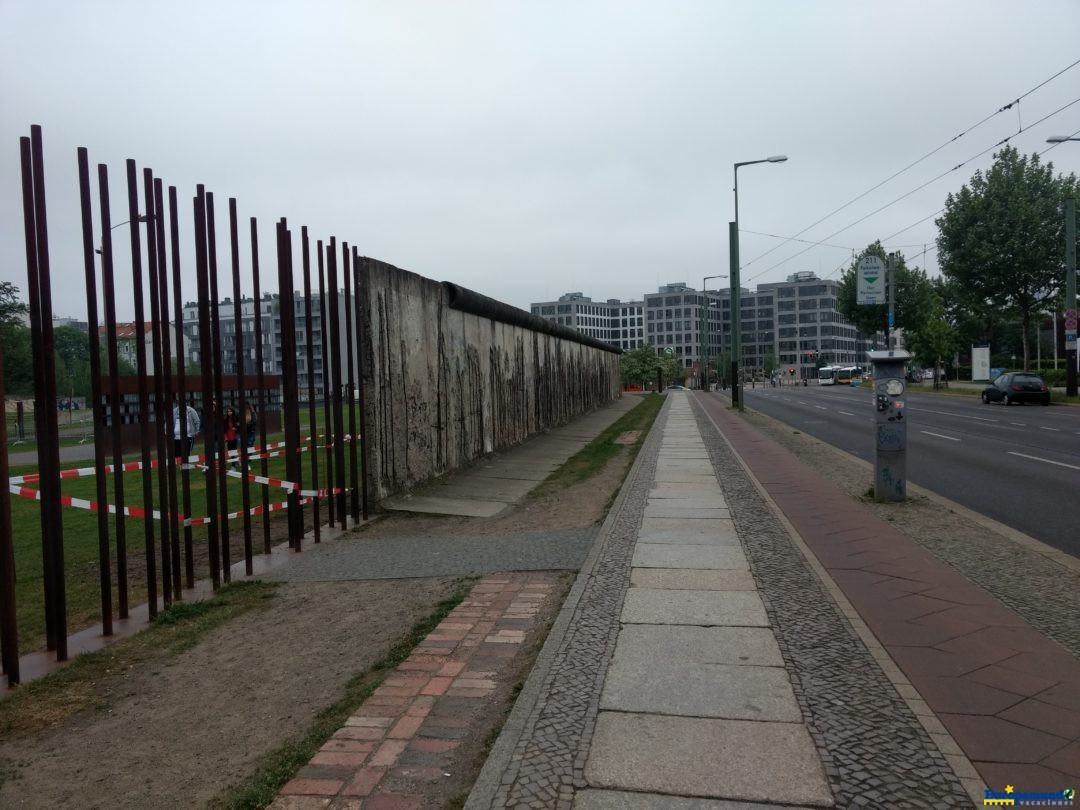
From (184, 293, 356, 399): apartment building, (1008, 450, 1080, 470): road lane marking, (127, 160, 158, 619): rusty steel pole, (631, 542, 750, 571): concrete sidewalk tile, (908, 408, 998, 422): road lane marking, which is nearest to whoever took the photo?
(127, 160, 158, 619): rusty steel pole

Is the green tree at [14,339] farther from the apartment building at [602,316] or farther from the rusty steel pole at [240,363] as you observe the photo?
the apartment building at [602,316]

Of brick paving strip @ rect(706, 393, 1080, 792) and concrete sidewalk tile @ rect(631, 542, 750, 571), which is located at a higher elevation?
concrete sidewalk tile @ rect(631, 542, 750, 571)


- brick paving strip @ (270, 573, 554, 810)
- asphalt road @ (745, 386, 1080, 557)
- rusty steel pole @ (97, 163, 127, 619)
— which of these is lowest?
asphalt road @ (745, 386, 1080, 557)

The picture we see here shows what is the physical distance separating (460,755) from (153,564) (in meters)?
3.39

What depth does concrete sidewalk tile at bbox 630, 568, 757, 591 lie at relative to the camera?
5.82 m

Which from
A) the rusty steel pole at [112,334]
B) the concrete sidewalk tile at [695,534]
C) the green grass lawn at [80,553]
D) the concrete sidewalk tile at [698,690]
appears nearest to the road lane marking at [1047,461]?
the concrete sidewalk tile at [695,534]

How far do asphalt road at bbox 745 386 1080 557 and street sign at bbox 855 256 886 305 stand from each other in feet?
9.13

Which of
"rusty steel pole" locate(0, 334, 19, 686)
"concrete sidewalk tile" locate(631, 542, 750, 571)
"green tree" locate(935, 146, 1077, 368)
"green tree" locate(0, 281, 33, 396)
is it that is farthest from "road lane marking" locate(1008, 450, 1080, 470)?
"green tree" locate(0, 281, 33, 396)

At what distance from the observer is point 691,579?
6035 millimetres

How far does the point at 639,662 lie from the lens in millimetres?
4320

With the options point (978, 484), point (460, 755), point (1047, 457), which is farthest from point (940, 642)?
point (1047, 457)

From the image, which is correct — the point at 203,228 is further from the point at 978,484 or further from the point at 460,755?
the point at 978,484

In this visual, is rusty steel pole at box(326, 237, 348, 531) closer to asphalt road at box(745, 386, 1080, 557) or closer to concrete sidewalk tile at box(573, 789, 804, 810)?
concrete sidewalk tile at box(573, 789, 804, 810)

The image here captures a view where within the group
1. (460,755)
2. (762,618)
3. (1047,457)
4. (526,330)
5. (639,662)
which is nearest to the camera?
(460,755)
